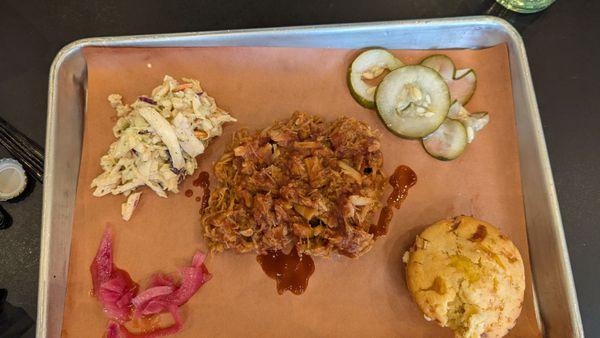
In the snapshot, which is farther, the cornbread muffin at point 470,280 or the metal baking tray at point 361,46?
the metal baking tray at point 361,46

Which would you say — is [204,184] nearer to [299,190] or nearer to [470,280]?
[299,190]

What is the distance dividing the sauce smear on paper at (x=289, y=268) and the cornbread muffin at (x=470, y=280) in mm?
738

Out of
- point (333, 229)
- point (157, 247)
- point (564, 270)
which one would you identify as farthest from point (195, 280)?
point (564, 270)

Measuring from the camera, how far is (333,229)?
2971mm

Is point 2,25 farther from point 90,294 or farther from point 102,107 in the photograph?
point 90,294

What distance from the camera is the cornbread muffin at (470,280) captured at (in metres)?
2.69

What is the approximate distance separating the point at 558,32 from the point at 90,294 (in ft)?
14.2

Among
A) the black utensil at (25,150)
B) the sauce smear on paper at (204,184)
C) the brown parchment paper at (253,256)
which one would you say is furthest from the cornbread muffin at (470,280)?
the black utensil at (25,150)

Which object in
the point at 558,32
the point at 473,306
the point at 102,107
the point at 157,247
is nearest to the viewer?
the point at 473,306

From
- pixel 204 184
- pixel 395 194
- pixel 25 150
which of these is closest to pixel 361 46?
pixel 395 194

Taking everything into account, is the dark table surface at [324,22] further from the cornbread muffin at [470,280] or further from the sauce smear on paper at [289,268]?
the sauce smear on paper at [289,268]

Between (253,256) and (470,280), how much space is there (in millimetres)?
1476

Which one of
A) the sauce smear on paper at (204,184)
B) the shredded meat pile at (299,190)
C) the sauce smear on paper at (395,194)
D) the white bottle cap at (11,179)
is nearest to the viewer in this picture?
the shredded meat pile at (299,190)

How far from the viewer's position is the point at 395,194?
323 centimetres
